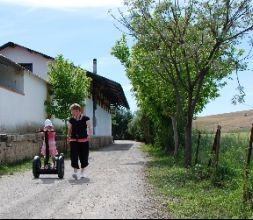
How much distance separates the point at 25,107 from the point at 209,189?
17.3 metres

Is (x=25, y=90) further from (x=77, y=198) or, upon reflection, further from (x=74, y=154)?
(x=77, y=198)

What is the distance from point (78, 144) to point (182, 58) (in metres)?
4.63

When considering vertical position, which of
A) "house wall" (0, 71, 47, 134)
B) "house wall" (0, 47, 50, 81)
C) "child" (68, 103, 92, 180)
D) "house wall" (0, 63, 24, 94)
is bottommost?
"child" (68, 103, 92, 180)

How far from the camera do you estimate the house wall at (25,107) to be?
24.3m

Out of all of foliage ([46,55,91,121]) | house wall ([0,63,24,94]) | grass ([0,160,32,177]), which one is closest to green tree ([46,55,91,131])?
foliage ([46,55,91,121])

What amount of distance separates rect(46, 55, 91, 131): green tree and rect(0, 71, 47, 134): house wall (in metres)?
0.86

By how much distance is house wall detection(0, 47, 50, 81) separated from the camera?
4184cm

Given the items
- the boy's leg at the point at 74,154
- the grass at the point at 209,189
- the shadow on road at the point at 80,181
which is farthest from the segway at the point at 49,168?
the grass at the point at 209,189

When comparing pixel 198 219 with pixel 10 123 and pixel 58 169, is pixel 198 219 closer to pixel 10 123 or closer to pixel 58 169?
pixel 58 169

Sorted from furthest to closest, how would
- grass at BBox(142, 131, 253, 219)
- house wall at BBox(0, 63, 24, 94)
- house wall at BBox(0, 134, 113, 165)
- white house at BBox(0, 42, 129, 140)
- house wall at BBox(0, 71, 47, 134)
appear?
house wall at BBox(0, 63, 24, 94) → white house at BBox(0, 42, 129, 140) → house wall at BBox(0, 71, 47, 134) → house wall at BBox(0, 134, 113, 165) → grass at BBox(142, 131, 253, 219)

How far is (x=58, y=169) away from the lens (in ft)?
46.1

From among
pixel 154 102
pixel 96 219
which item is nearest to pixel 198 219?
pixel 96 219

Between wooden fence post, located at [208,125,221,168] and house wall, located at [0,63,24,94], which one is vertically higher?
house wall, located at [0,63,24,94]

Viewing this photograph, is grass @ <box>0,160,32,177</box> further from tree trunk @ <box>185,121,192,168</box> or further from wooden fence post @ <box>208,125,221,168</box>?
wooden fence post @ <box>208,125,221,168</box>
